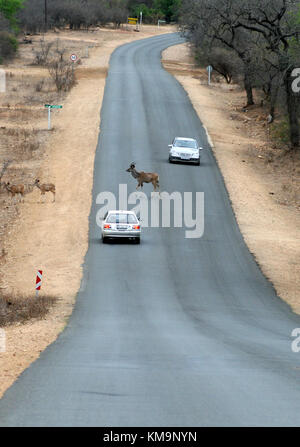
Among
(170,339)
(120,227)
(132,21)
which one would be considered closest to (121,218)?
(120,227)

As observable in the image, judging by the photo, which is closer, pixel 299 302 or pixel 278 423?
pixel 278 423

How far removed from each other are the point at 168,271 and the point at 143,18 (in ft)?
438

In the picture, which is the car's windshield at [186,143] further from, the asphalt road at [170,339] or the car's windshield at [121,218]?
the car's windshield at [121,218]

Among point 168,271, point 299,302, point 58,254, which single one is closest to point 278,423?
point 299,302

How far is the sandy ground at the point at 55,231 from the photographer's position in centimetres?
1906

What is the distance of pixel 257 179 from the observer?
154 feet

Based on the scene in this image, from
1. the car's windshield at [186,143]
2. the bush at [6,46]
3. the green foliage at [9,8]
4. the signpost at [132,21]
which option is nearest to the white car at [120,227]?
the car's windshield at [186,143]

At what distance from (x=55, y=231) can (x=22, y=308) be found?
39.3 feet

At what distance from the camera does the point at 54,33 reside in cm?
12062

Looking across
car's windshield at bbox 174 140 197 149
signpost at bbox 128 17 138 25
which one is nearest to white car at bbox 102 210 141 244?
car's windshield at bbox 174 140 197 149

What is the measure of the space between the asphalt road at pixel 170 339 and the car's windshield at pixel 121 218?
1.02 m

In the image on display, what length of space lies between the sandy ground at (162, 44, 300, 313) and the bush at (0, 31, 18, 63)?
74.9ft

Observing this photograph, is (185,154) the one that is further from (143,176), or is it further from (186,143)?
(143,176)

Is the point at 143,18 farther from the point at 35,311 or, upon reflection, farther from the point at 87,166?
the point at 35,311
